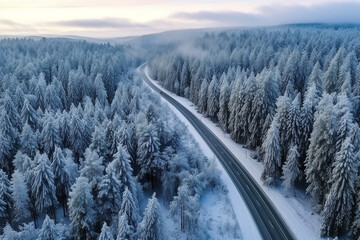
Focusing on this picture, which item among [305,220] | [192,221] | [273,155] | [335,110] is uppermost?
[335,110]

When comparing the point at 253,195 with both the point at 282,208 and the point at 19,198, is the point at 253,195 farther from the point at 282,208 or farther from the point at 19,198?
the point at 19,198

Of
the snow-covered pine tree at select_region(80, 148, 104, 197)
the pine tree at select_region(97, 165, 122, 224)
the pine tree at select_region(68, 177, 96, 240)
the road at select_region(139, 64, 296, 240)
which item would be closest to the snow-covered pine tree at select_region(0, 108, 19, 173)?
the snow-covered pine tree at select_region(80, 148, 104, 197)

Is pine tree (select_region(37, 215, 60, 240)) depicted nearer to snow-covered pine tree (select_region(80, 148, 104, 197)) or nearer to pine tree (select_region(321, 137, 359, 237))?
snow-covered pine tree (select_region(80, 148, 104, 197))

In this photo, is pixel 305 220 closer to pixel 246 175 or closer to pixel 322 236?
pixel 322 236

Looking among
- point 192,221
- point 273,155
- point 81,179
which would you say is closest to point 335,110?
point 273,155

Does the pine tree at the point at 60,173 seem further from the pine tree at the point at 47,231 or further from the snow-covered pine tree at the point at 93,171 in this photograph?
the pine tree at the point at 47,231

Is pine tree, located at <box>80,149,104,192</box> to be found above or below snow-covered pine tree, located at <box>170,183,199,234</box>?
above

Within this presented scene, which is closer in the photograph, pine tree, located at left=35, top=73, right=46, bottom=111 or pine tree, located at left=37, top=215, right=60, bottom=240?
pine tree, located at left=37, top=215, right=60, bottom=240
